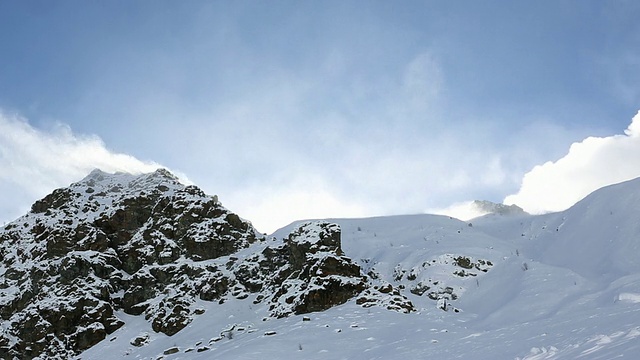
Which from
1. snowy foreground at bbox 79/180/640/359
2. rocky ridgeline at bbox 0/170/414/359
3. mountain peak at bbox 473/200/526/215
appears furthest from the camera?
mountain peak at bbox 473/200/526/215

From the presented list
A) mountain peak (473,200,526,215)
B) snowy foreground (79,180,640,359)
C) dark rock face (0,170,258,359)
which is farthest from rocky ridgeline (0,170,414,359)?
mountain peak (473,200,526,215)

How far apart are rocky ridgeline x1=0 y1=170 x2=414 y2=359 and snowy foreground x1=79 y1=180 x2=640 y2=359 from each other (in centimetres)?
178

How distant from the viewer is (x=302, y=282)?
3019 cm

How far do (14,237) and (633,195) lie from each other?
52.9 meters

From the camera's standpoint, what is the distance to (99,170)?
5900 cm

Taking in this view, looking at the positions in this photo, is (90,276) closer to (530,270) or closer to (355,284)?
(355,284)

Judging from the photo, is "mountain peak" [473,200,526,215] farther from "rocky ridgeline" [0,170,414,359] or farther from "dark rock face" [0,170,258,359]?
"rocky ridgeline" [0,170,414,359]

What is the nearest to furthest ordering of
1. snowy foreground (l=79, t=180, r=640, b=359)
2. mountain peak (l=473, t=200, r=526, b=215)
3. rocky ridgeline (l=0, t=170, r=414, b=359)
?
1. snowy foreground (l=79, t=180, r=640, b=359)
2. rocky ridgeline (l=0, t=170, r=414, b=359)
3. mountain peak (l=473, t=200, r=526, b=215)

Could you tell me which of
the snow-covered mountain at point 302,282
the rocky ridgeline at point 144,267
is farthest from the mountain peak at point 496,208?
the rocky ridgeline at point 144,267

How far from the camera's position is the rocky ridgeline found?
102 ft

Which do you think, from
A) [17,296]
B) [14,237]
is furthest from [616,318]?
[14,237]

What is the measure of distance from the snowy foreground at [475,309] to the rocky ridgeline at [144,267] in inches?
69.9

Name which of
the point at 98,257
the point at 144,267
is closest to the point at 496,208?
the point at 144,267

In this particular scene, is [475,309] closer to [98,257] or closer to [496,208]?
[98,257]
